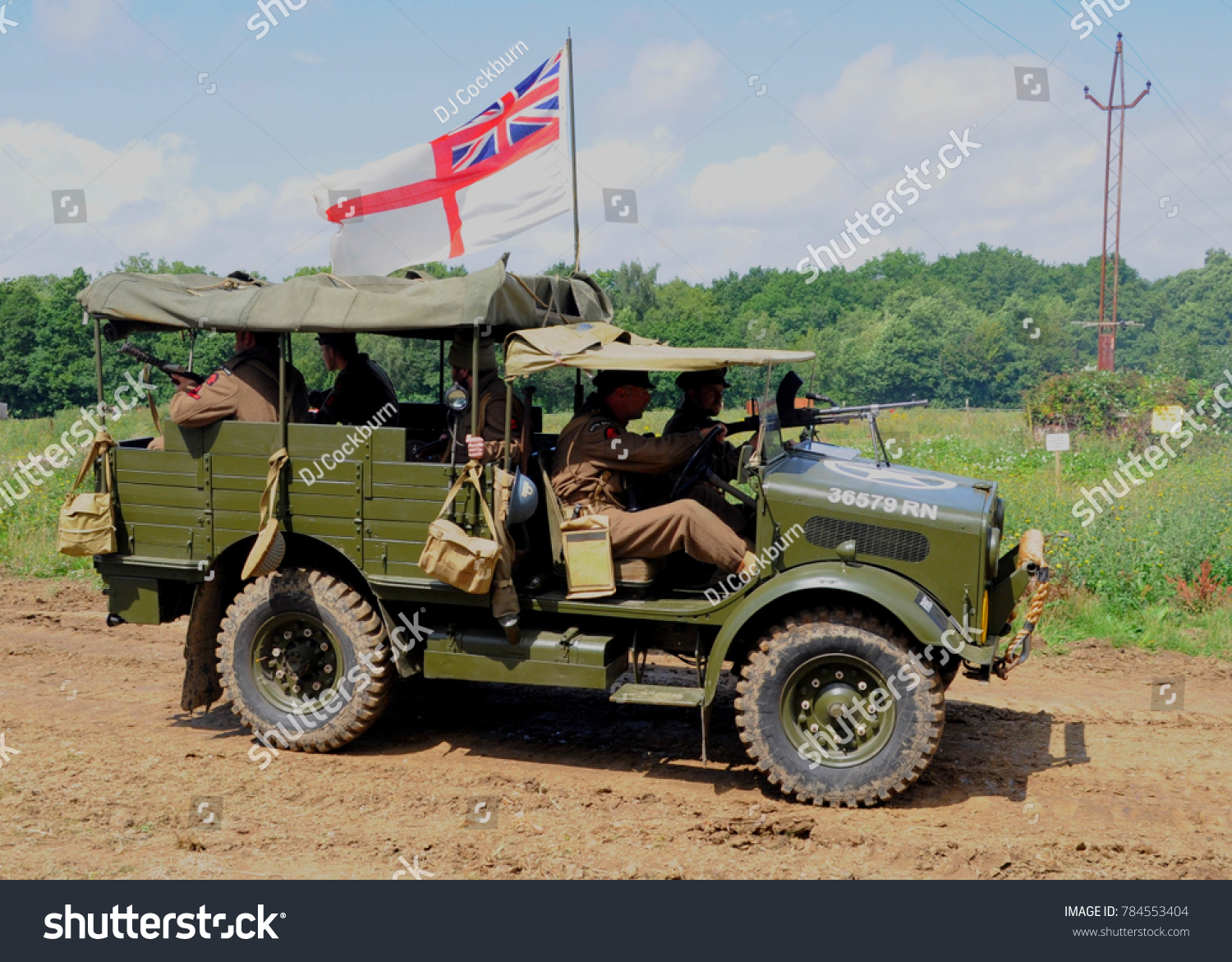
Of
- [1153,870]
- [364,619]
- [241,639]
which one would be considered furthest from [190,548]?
[1153,870]

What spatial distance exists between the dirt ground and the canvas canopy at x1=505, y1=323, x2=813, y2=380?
2.31 metres

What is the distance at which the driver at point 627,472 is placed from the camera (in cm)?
619

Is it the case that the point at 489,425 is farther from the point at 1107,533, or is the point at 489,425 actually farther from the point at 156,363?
the point at 1107,533

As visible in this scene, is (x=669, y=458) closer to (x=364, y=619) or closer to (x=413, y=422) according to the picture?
(x=364, y=619)

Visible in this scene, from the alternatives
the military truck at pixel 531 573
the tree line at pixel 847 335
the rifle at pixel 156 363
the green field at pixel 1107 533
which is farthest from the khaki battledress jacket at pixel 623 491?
the tree line at pixel 847 335

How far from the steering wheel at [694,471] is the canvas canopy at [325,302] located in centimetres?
127

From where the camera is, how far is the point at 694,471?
22.2 ft

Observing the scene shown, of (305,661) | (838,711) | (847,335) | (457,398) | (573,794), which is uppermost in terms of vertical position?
(847,335)

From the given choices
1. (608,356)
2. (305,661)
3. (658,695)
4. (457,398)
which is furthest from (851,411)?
(305,661)

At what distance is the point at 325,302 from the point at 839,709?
3.63 m

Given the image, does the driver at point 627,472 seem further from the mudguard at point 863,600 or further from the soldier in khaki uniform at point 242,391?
the soldier in khaki uniform at point 242,391

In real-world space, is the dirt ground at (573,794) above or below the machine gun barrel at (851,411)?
below

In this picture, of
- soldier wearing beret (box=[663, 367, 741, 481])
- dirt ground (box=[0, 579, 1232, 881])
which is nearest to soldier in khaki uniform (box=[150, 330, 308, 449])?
dirt ground (box=[0, 579, 1232, 881])

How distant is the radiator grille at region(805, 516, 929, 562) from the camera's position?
596 centimetres
